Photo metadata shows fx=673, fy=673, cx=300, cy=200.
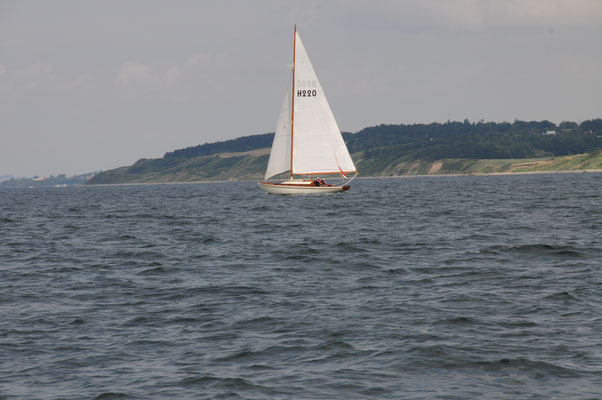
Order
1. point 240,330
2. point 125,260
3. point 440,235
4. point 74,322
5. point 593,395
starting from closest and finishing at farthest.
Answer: point 593,395, point 240,330, point 74,322, point 125,260, point 440,235

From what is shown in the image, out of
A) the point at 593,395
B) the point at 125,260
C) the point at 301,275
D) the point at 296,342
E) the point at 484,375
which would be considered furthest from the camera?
the point at 125,260

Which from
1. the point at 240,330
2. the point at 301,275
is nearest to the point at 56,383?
the point at 240,330

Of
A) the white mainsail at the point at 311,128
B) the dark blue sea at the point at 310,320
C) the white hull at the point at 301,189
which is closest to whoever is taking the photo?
the dark blue sea at the point at 310,320

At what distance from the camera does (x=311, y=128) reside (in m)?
73.8

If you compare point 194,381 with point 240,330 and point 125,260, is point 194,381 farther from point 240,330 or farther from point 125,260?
point 125,260

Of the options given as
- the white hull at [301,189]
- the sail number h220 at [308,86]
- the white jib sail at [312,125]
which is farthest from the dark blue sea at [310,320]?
the sail number h220 at [308,86]

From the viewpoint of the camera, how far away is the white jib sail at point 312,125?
7388 cm

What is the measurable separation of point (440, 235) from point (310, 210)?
80.6 ft

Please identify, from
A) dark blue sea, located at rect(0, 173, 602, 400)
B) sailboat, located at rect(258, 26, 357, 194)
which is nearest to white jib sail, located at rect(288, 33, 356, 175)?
sailboat, located at rect(258, 26, 357, 194)

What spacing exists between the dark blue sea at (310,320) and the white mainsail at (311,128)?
142 ft

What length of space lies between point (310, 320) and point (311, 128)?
A: 59255 millimetres

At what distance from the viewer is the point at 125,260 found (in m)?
27.0

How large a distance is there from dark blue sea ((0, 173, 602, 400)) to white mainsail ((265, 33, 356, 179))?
43.2m

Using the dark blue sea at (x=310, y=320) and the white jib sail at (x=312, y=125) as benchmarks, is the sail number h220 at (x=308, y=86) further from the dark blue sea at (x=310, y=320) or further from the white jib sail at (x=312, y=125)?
the dark blue sea at (x=310, y=320)
